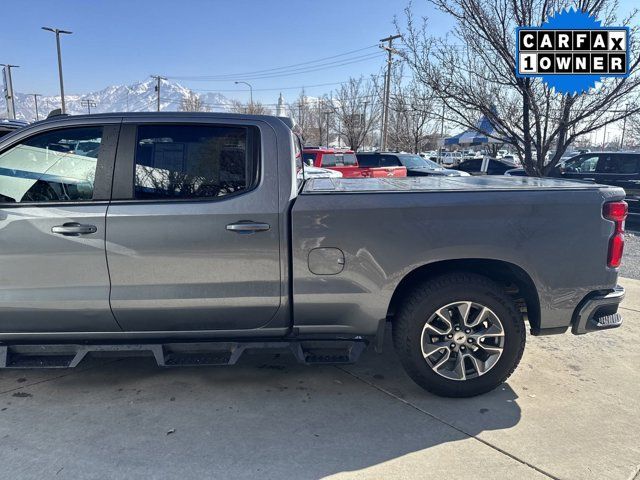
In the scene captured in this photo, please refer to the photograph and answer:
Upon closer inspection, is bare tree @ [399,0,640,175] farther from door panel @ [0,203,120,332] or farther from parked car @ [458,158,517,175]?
parked car @ [458,158,517,175]

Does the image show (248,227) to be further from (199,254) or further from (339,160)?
(339,160)

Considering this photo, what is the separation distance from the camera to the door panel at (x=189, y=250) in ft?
9.80

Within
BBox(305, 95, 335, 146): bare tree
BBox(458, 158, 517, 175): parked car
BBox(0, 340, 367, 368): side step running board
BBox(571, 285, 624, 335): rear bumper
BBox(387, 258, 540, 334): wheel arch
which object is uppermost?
Answer: BBox(305, 95, 335, 146): bare tree

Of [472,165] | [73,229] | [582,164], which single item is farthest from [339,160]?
[73,229]

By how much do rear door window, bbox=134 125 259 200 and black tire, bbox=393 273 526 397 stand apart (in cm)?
139

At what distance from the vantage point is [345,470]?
2576 mm

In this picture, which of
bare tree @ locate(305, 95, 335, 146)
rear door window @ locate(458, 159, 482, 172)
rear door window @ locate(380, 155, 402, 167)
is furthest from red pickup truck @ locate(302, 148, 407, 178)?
bare tree @ locate(305, 95, 335, 146)

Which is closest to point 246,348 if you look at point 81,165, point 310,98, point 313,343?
point 313,343

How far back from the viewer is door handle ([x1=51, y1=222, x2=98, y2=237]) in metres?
2.97

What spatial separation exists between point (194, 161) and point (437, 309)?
1921 mm

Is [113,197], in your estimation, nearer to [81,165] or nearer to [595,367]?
[81,165]

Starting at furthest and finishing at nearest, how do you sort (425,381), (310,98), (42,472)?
(310,98), (425,381), (42,472)

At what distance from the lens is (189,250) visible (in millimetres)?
2998

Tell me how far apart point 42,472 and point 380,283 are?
223cm
